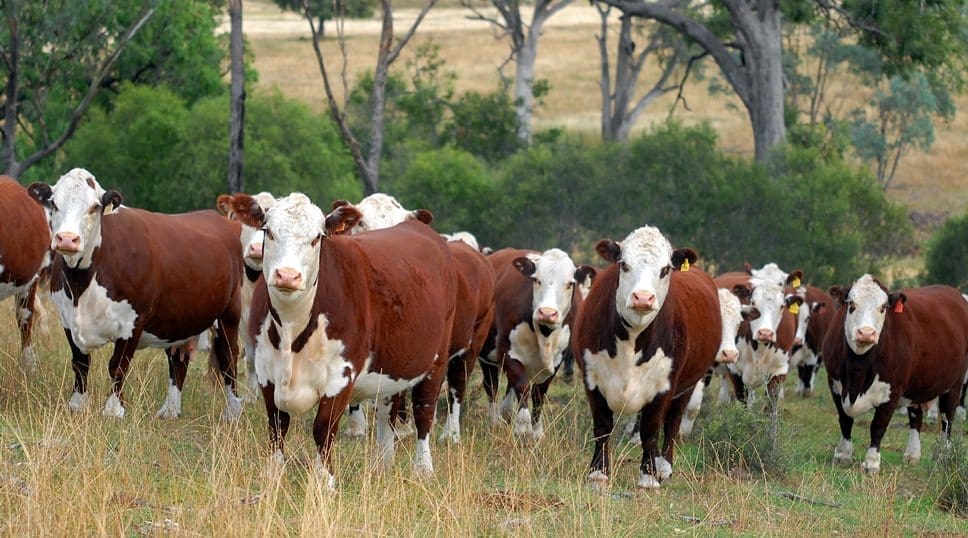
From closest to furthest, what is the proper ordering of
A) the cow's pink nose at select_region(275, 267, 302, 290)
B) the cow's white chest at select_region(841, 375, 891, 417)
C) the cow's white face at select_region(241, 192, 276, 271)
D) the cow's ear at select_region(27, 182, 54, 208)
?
the cow's pink nose at select_region(275, 267, 302, 290) < the cow's ear at select_region(27, 182, 54, 208) < the cow's white face at select_region(241, 192, 276, 271) < the cow's white chest at select_region(841, 375, 891, 417)

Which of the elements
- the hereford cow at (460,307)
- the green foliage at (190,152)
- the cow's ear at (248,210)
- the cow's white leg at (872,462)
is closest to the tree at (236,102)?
the green foliage at (190,152)

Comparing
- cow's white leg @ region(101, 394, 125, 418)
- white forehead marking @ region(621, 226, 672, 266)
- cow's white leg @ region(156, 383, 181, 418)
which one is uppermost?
white forehead marking @ region(621, 226, 672, 266)

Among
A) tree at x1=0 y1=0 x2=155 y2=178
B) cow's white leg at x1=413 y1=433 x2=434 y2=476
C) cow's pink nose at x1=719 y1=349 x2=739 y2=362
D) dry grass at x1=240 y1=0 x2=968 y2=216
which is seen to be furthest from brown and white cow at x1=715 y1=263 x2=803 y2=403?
dry grass at x1=240 y1=0 x2=968 y2=216

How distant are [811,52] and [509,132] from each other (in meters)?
14.3

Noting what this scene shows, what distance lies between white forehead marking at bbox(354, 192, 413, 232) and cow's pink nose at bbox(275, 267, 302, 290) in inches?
164

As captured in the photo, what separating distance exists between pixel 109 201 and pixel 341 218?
114 inches

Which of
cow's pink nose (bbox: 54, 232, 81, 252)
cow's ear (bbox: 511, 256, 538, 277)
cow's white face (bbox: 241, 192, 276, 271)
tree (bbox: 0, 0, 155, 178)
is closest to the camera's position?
cow's pink nose (bbox: 54, 232, 81, 252)

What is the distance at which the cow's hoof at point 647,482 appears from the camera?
1062 cm

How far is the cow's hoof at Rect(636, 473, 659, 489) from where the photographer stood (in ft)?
34.9

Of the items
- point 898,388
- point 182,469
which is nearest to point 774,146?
point 898,388

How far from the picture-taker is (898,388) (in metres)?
13.7

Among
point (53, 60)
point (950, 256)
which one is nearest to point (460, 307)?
point (950, 256)

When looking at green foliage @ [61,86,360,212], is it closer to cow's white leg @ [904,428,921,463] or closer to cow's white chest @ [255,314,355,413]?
cow's white leg @ [904,428,921,463]

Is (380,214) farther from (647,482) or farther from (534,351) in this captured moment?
(647,482)
